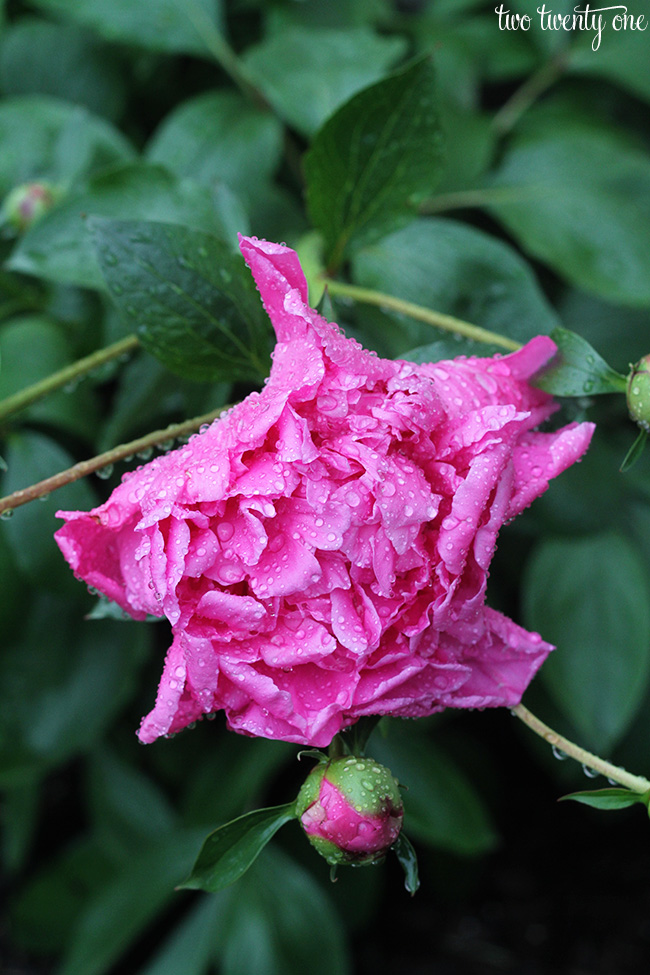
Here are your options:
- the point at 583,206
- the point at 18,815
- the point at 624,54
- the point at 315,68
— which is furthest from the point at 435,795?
the point at 624,54

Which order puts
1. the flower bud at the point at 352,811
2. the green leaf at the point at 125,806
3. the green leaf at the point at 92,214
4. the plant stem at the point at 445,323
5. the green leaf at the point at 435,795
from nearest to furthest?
the flower bud at the point at 352,811 → the plant stem at the point at 445,323 → the green leaf at the point at 92,214 → the green leaf at the point at 435,795 → the green leaf at the point at 125,806

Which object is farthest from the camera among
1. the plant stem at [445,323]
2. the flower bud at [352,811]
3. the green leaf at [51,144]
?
the green leaf at [51,144]

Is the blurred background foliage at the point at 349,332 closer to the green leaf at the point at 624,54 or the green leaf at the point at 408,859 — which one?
the green leaf at the point at 624,54

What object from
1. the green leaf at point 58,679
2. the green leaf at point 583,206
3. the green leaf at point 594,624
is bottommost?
the green leaf at point 594,624

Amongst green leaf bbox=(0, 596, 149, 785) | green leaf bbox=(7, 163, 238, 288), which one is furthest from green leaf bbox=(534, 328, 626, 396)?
green leaf bbox=(0, 596, 149, 785)

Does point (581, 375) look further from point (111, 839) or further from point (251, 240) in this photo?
point (111, 839)

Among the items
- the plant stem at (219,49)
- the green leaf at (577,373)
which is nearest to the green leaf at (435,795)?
the green leaf at (577,373)

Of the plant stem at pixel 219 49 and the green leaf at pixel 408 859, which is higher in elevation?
the plant stem at pixel 219 49
